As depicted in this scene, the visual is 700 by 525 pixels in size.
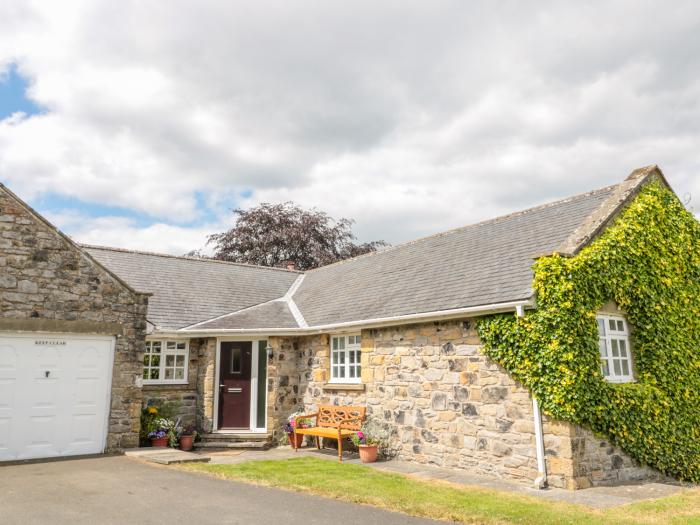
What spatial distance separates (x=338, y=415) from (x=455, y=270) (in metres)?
4.59

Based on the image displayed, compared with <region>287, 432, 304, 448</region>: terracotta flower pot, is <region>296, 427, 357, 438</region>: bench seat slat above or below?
above

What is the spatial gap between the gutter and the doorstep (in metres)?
3.35

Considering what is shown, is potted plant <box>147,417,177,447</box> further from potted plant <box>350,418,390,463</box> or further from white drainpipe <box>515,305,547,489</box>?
white drainpipe <box>515,305,547,489</box>

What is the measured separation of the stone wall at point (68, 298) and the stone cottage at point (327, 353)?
0.03 metres

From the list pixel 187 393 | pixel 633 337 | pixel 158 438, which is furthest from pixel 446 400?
pixel 187 393

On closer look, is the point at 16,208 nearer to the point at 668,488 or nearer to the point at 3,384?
the point at 3,384

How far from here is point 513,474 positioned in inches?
378

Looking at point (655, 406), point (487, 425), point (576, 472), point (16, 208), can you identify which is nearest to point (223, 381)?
point (16, 208)

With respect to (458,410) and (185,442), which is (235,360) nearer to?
(185,442)

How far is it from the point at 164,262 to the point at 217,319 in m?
4.51

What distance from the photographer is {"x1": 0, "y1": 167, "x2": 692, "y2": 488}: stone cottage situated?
1002 centimetres

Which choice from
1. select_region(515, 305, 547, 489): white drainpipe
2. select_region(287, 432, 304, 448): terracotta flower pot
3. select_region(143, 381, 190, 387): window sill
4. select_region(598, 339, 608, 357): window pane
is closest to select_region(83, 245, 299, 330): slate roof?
select_region(143, 381, 190, 387): window sill

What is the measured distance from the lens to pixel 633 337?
10.8 m

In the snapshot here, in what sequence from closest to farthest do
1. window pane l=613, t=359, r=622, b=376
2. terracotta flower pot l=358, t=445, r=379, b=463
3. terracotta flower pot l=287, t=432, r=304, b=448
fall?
window pane l=613, t=359, r=622, b=376
terracotta flower pot l=358, t=445, r=379, b=463
terracotta flower pot l=287, t=432, r=304, b=448
